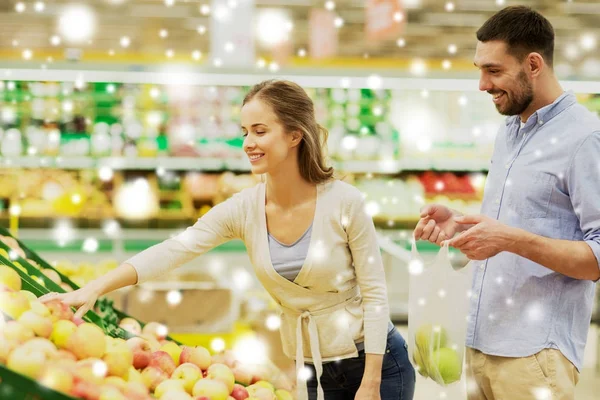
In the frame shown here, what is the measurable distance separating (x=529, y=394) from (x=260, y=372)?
79 cm

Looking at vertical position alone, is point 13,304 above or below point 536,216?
below

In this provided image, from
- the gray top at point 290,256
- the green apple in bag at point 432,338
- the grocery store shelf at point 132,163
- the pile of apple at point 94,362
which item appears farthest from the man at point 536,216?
the grocery store shelf at point 132,163

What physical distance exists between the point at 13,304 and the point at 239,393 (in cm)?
62

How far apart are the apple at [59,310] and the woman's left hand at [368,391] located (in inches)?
30.4

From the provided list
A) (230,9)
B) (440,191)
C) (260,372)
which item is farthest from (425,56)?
(260,372)

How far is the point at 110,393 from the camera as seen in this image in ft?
4.52

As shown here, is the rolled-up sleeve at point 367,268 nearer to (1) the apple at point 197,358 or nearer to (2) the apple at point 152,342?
(1) the apple at point 197,358

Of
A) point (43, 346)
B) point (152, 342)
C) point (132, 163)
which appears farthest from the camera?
point (132, 163)

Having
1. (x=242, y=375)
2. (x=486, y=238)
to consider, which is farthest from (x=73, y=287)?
(x=486, y=238)

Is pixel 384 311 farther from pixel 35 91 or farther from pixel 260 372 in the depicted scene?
pixel 35 91

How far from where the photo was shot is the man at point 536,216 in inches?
67.1

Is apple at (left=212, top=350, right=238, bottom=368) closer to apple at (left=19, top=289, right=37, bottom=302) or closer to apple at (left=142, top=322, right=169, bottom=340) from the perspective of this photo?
apple at (left=142, top=322, right=169, bottom=340)

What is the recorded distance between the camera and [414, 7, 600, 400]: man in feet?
5.59

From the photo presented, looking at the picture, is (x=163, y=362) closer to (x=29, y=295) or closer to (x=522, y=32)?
(x=29, y=295)
